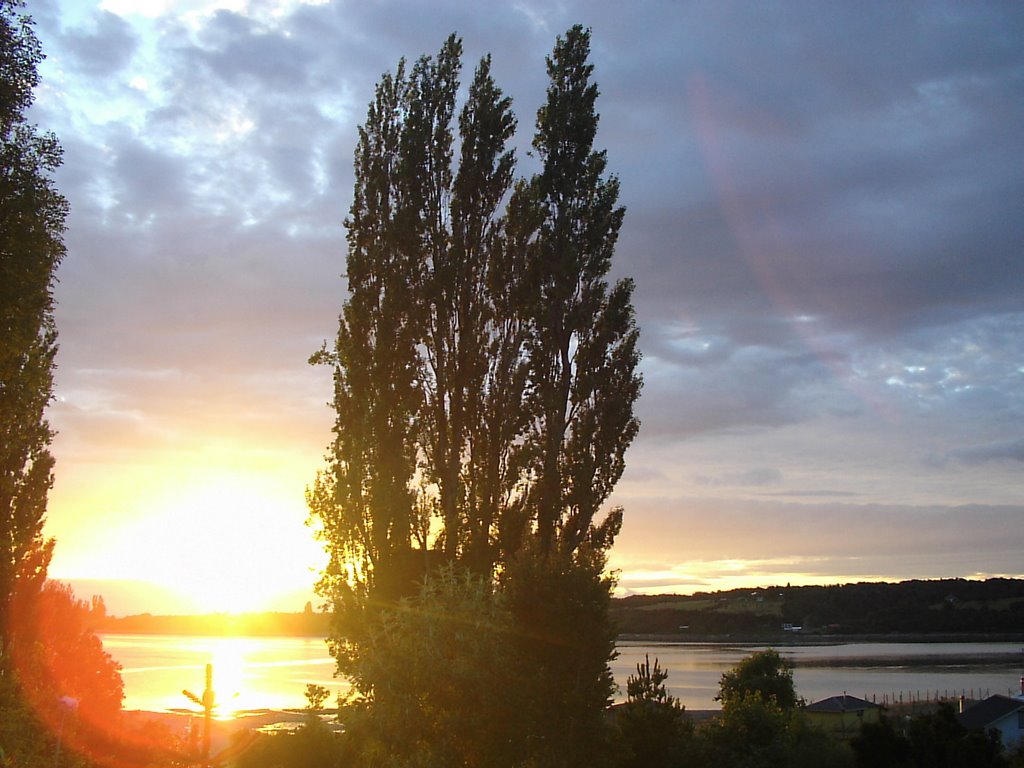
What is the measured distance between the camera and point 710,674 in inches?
5162

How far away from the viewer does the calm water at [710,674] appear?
10250 centimetres

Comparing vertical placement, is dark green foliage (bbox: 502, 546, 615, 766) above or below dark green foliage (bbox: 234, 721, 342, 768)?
above

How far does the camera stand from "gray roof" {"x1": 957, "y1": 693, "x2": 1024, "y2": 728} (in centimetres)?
5372

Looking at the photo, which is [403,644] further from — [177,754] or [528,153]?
[177,754]

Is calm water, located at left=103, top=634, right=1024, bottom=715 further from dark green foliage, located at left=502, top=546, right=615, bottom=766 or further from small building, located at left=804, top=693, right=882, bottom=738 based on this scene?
dark green foliage, located at left=502, top=546, right=615, bottom=766

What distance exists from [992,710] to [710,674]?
79.1 metres

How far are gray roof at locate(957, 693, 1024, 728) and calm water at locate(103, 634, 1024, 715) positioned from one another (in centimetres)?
2701

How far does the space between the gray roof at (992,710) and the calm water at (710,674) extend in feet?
88.6

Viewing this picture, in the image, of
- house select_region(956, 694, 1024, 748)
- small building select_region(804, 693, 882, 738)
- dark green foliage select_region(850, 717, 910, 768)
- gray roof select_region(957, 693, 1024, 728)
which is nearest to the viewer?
dark green foliage select_region(850, 717, 910, 768)

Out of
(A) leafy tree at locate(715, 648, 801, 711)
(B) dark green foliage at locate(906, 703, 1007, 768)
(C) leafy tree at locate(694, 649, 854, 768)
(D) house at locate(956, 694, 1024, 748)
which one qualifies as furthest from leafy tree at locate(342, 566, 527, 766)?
(D) house at locate(956, 694, 1024, 748)

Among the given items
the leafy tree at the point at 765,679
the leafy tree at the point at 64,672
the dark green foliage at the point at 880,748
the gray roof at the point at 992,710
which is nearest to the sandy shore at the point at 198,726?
the leafy tree at the point at 64,672

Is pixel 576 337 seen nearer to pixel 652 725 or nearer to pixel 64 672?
pixel 652 725

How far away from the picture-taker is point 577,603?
18438 mm

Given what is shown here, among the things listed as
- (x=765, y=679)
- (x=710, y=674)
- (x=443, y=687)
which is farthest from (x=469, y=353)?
(x=710, y=674)
